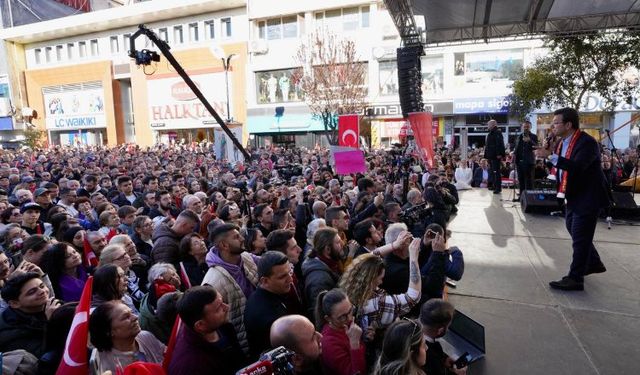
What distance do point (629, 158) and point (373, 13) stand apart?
66.1 feet

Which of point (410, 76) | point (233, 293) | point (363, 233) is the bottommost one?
point (233, 293)

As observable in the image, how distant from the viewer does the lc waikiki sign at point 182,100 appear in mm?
34844

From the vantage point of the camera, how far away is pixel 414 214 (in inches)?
205

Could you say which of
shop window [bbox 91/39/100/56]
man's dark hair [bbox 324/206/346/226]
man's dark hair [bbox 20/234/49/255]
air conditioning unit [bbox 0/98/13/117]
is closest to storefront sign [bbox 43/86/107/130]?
shop window [bbox 91/39/100/56]

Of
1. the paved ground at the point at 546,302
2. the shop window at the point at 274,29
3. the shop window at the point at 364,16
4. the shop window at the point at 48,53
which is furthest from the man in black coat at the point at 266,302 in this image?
the shop window at the point at 48,53

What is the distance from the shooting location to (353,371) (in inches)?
90.7

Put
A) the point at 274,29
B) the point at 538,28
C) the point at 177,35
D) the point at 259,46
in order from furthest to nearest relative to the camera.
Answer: the point at 177,35, the point at 274,29, the point at 259,46, the point at 538,28

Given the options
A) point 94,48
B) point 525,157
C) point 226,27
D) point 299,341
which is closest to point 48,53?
point 94,48

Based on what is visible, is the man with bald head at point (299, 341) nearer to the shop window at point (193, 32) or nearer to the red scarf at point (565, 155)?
the red scarf at point (565, 155)

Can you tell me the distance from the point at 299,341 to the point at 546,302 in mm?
3046

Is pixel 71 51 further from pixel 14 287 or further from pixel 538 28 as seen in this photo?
pixel 14 287

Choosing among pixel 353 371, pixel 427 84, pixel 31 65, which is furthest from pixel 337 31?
pixel 31 65

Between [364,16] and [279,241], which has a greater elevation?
[364,16]

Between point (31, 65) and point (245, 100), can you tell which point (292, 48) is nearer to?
point (245, 100)
